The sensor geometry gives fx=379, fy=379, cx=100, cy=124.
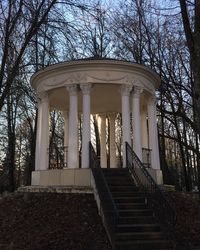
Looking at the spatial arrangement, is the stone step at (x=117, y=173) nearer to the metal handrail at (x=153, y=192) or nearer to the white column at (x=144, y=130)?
the metal handrail at (x=153, y=192)

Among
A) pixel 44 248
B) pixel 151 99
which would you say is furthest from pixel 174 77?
pixel 44 248

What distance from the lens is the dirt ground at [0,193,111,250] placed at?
1010 cm

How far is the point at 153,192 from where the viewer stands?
11.8 m

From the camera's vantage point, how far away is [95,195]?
44.2 ft

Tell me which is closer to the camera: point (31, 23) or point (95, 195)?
point (31, 23)

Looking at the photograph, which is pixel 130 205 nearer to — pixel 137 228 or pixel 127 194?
pixel 127 194

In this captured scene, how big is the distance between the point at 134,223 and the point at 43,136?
730cm

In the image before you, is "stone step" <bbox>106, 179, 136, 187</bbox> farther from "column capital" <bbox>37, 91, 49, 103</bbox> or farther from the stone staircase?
"column capital" <bbox>37, 91, 49, 103</bbox>

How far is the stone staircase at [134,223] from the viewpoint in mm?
9953

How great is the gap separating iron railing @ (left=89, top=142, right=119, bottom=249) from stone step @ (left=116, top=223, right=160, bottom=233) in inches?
12.0

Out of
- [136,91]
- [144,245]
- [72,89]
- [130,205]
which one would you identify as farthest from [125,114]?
[144,245]

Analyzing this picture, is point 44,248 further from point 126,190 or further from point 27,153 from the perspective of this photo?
point 27,153

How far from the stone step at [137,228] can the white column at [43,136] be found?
675 cm

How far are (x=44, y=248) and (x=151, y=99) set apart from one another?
1017 cm
